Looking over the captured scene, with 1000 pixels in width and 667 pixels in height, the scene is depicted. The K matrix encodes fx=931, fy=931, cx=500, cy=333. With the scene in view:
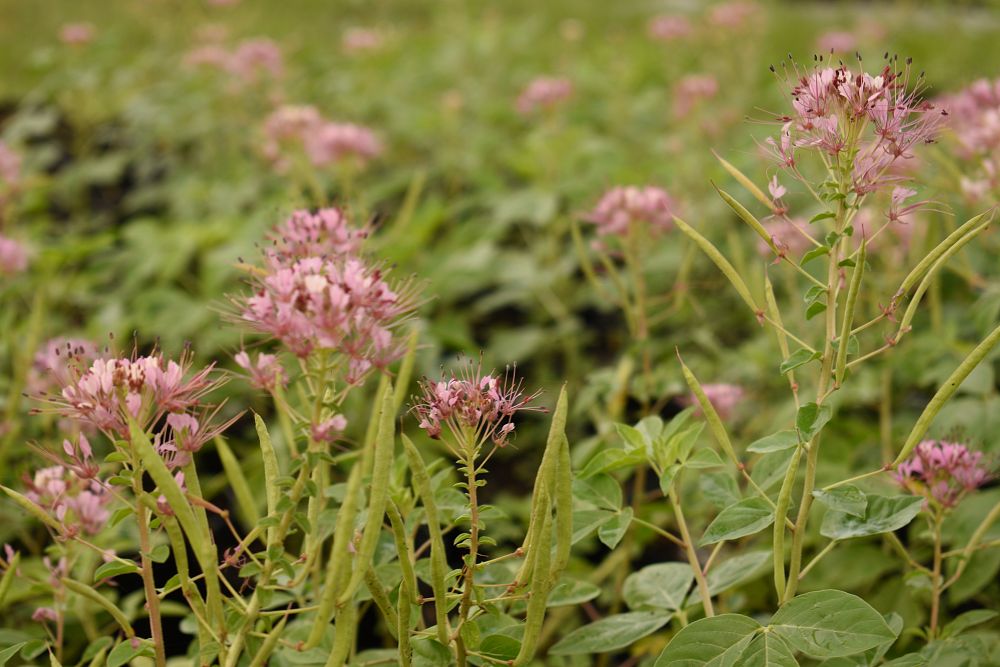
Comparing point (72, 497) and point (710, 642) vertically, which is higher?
point (72, 497)

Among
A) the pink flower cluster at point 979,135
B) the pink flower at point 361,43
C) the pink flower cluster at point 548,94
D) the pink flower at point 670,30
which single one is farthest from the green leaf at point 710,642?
the pink flower at point 670,30

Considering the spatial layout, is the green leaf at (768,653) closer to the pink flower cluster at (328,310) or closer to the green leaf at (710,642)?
the green leaf at (710,642)

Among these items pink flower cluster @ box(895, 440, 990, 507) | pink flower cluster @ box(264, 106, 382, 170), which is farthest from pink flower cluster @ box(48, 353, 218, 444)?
pink flower cluster @ box(264, 106, 382, 170)

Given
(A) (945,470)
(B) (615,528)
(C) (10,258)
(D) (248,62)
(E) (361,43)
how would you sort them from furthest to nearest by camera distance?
(E) (361,43) < (D) (248,62) < (C) (10,258) < (A) (945,470) < (B) (615,528)

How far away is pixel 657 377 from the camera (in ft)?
5.95

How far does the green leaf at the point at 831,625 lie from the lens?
95 centimetres

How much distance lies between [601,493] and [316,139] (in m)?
1.80

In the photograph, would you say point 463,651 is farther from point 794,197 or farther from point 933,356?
point 794,197

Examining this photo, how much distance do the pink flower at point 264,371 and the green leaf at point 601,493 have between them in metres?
0.41

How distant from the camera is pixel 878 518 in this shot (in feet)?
3.46

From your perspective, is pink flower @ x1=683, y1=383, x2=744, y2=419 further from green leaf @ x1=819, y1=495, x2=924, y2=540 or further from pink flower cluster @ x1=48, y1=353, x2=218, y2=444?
pink flower cluster @ x1=48, y1=353, x2=218, y2=444

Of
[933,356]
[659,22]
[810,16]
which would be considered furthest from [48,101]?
[810,16]

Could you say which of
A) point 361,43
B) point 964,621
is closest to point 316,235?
point 964,621

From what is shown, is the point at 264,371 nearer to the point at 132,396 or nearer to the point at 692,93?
the point at 132,396
